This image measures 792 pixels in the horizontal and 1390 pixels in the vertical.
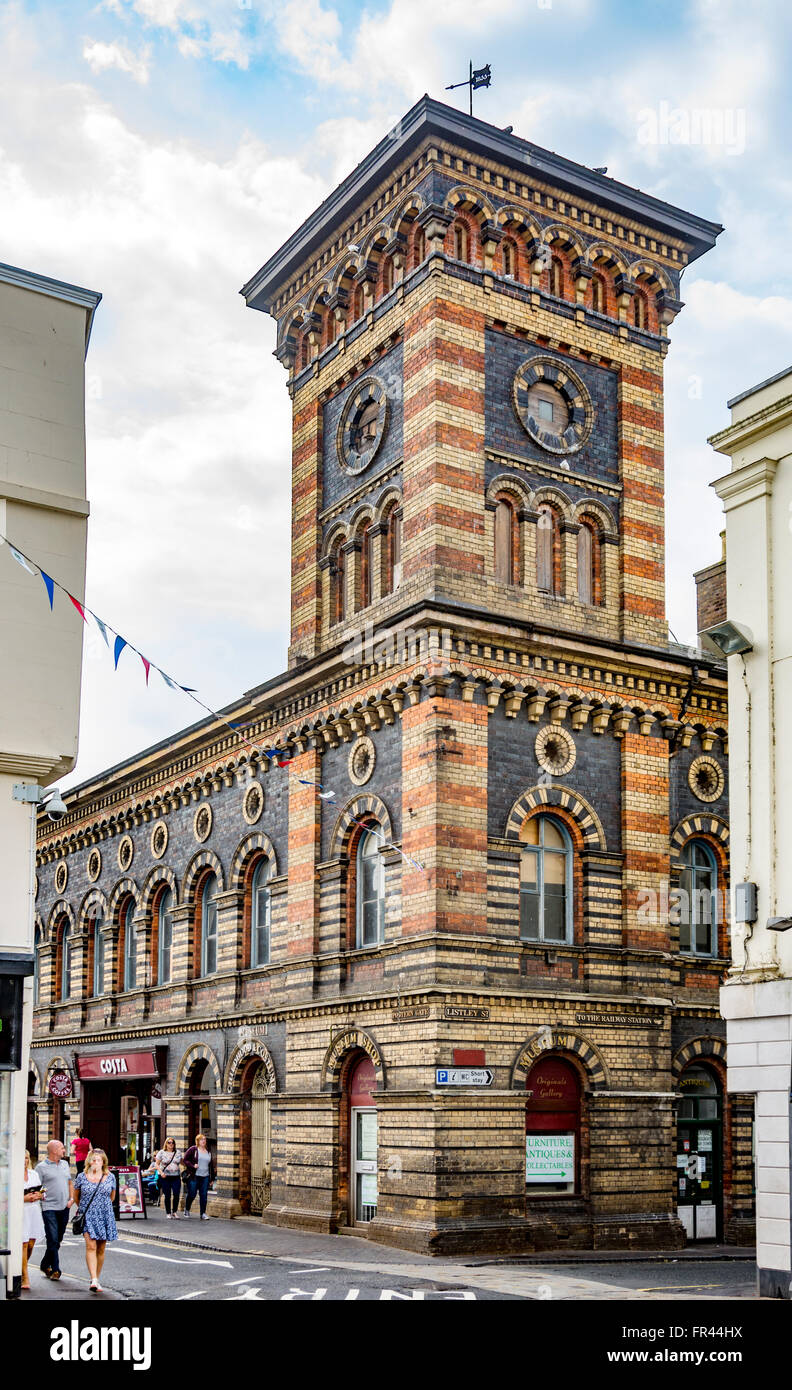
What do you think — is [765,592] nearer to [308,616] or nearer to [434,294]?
[434,294]

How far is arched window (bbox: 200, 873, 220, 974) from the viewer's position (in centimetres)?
3450

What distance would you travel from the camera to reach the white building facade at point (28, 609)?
17.0 m

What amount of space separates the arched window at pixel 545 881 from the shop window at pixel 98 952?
16240mm

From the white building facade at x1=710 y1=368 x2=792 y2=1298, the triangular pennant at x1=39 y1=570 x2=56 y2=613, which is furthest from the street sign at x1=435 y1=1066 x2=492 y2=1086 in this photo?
the triangular pennant at x1=39 y1=570 x2=56 y2=613

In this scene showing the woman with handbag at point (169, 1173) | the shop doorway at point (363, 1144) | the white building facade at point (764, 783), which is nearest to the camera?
the white building facade at point (764, 783)

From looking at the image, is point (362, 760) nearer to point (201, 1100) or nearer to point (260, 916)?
point (260, 916)

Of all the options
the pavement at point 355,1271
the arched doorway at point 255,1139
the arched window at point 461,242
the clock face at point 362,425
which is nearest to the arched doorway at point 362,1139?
the pavement at point 355,1271

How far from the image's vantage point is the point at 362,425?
3072cm

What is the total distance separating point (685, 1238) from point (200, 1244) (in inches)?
327

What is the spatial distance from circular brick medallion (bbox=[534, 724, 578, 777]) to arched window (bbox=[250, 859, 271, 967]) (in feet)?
23.9

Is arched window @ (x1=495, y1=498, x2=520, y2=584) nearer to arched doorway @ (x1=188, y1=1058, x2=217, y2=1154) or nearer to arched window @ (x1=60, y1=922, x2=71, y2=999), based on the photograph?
arched doorway @ (x1=188, y1=1058, x2=217, y2=1154)

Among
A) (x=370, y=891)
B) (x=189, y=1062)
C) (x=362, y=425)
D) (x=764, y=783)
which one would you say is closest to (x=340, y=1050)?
(x=370, y=891)

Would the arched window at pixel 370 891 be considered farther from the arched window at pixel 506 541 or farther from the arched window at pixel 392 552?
the arched window at pixel 506 541
